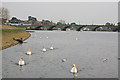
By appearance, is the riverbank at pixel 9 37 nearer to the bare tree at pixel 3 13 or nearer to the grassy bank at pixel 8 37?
the grassy bank at pixel 8 37

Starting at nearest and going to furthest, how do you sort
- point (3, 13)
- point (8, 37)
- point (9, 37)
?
point (8, 37), point (9, 37), point (3, 13)

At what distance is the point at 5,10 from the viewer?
177m

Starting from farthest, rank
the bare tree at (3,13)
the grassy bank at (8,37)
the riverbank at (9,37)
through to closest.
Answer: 1. the bare tree at (3,13)
2. the grassy bank at (8,37)
3. the riverbank at (9,37)

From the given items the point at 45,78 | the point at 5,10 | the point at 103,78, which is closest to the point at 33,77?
the point at 45,78

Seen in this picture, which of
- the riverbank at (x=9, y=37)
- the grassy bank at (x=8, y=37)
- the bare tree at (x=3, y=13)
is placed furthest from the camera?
the bare tree at (x=3, y=13)

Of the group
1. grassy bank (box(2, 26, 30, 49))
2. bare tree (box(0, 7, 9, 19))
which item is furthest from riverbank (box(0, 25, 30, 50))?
bare tree (box(0, 7, 9, 19))

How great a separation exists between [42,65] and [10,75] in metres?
8.24

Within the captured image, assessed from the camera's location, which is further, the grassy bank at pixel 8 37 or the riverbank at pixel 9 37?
the grassy bank at pixel 8 37

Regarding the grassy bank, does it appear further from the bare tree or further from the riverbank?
the bare tree

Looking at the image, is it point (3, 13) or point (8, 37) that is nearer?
point (8, 37)

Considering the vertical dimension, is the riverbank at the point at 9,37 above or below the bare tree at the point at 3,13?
below

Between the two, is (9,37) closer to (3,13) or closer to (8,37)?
(8,37)

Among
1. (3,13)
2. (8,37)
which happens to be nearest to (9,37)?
(8,37)

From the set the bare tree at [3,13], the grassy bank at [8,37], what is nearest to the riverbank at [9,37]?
the grassy bank at [8,37]
